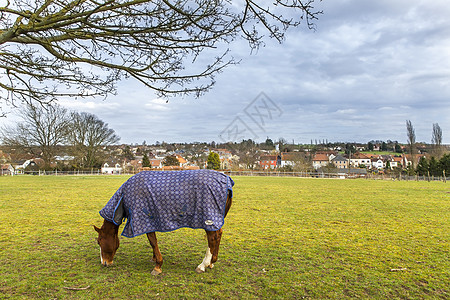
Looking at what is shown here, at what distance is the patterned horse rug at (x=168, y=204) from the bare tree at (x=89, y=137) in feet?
134

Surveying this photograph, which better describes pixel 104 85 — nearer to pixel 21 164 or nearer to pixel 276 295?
pixel 276 295

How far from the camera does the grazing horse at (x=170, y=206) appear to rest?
3.90m

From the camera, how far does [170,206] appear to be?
3934mm

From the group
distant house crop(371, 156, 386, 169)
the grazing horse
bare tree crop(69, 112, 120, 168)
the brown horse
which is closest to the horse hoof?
the grazing horse

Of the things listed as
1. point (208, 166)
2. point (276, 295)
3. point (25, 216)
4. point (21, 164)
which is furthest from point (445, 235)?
point (21, 164)

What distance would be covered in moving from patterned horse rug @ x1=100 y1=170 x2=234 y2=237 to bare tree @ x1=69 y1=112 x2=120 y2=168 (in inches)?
1612

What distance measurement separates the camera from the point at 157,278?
12.5 feet

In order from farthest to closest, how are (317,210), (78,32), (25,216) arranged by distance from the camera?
(317,210)
(25,216)
(78,32)

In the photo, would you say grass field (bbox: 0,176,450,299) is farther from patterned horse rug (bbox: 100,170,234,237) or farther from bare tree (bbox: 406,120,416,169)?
bare tree (bbox: 406,120,416,169)

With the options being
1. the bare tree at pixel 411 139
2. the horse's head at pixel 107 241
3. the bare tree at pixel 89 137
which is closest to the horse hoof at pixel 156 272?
the horse's head at pixel 107 241

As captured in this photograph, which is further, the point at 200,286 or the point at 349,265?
the point at 349,265

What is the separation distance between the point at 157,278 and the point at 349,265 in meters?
2.76

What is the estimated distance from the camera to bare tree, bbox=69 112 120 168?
4254 cm

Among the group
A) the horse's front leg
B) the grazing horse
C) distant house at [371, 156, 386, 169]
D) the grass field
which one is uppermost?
the grazing horse
